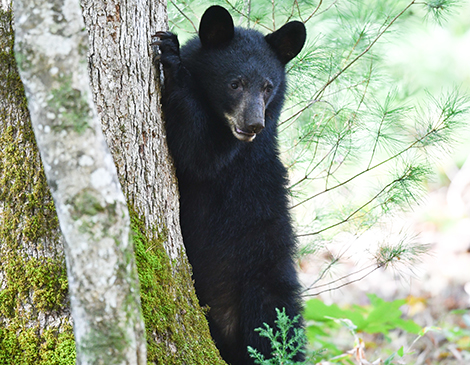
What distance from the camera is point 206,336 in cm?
263

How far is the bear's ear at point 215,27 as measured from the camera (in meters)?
3.13

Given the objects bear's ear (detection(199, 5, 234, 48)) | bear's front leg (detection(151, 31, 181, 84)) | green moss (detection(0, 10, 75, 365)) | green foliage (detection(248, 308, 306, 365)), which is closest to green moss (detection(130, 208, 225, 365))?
green foliage (detection(248, 308, 306, 365))

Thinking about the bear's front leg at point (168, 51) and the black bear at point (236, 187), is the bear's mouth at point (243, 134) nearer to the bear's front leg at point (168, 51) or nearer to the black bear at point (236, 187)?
the black bear at point (236, 187)

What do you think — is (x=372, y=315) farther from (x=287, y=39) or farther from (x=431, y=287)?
(x=431, y=287)

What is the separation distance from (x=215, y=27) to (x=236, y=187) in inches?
42.2

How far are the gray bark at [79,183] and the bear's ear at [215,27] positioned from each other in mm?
1725

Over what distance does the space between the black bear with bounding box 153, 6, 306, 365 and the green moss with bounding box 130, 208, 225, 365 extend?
71cm

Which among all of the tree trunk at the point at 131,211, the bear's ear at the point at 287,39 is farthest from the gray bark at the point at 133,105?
the bear's ear at the point at 287,39

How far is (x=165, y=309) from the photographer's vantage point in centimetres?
241

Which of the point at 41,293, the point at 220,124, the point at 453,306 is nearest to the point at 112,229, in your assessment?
the point at 41,293

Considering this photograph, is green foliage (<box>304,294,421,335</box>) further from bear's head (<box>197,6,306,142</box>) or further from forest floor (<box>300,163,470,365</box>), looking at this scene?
bear's head (<box>197,6,306,142</box>)

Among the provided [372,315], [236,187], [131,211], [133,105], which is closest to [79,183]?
[131,211]

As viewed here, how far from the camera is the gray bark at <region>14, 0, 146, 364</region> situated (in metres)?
1.47

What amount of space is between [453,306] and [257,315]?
447 cm
